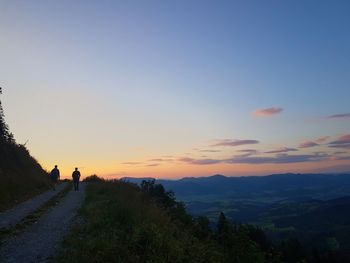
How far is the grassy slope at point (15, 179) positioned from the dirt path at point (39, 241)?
562 centimetres

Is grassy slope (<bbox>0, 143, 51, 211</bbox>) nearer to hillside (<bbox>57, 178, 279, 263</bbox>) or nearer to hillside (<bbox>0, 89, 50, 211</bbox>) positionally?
hillside (<bbox>0, 89, 50, 211</bbox>)

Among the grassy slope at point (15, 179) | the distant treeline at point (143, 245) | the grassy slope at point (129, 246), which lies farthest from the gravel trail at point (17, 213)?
the distant treeline at point (143, 245)

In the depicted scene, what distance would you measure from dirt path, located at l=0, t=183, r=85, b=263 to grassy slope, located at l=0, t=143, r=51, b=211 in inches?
221

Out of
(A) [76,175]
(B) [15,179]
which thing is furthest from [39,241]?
(A) [76,175]

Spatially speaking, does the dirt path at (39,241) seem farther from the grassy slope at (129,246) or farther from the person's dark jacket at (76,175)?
the person's dark jacket at (76,175)

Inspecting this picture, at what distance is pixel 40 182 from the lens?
41.3 metres

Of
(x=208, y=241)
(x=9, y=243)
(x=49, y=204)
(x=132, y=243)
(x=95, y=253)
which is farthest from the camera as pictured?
(x=49, y=204)

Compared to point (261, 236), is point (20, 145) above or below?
above

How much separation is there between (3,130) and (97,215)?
966 inches

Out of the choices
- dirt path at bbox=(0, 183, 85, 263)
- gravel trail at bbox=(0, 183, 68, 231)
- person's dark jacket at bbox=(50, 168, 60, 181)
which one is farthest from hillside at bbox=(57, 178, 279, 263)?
person's dark jacket at bbox=(50, 168, 60, 181)

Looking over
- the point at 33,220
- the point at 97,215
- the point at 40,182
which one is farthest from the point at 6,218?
the point at 40,182

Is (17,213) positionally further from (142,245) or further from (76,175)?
(76,175)

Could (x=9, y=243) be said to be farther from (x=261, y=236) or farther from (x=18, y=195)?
(x=261, y=236)

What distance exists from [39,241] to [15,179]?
64.9 feet
